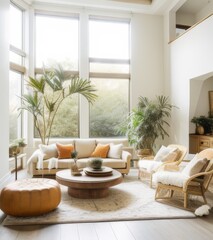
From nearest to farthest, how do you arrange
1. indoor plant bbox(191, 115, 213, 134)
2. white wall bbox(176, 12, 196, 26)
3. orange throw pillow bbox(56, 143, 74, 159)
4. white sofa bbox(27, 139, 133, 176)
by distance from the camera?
white sofa bbox(27, 139, 133, 176) < orange throw pillow bbox(56, 143, 74, 159) < indoor plant bbox(191, 115, 213, 134) < white wall bbox(176, 12, 196, 26)

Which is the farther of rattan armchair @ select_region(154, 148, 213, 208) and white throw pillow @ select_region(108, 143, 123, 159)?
white throw pillow @ select_region(108, 143, 123, 159)

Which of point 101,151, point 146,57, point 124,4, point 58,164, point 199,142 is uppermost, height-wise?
point 124,4

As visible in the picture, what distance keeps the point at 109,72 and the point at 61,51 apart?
151 centimetres

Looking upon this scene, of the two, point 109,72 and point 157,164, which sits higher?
point 109,72

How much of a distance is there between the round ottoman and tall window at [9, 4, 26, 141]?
3194 millimetres

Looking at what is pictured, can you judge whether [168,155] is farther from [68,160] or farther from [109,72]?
[109,72]

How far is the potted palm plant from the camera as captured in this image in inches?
→ 260

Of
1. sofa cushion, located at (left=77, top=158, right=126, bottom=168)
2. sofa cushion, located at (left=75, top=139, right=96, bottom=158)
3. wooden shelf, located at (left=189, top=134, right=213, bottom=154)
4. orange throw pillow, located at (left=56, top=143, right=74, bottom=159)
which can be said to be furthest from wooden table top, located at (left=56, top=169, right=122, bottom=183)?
wooden shelf, located at (left=189, top=134, right=213, bottom=154)

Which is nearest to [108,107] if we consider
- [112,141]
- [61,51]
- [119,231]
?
[112,141]

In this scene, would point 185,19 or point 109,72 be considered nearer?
point 109,72

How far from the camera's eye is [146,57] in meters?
7.50

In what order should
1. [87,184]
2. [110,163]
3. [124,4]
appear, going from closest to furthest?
[87,184]
[110,163]
[124,4]

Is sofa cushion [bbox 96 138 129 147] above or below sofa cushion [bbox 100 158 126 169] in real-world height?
above

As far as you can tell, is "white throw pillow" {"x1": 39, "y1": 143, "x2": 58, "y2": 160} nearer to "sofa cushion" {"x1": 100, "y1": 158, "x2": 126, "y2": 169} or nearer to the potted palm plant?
"sofa cushion" {"x1": 100, "y1": 158, "x2": 126, "y2": 169}
